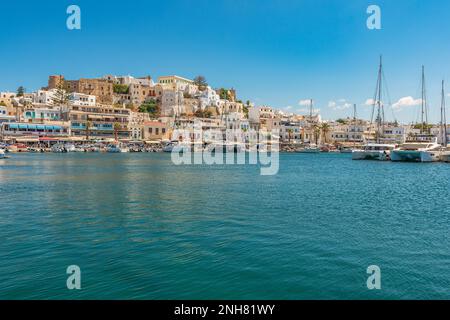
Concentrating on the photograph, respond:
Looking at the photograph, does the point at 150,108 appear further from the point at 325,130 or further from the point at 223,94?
the point at 325,130

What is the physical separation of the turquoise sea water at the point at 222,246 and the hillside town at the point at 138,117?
96982 millimetres

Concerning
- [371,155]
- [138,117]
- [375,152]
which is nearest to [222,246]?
[375,152]

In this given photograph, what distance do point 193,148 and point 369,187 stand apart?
91754 mm

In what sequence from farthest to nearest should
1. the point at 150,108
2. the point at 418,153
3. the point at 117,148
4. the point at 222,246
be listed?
the point at 150,108, the point at 117,148, the point at 418,153, the point at 222,246

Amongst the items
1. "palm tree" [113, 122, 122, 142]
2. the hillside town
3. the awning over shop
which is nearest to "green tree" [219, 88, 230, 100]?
the hillside town

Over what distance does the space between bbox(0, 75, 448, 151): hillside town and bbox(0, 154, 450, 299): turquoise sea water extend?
3818 inches

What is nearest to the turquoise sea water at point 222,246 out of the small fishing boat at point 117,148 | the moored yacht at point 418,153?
the moored yacht at point 418,153

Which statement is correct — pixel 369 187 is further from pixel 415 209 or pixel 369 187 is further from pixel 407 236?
pixel 407 236

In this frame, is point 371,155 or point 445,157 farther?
point 371,155

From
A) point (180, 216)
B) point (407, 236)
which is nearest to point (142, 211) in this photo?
point (180, 216)

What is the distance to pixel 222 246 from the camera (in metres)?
15.0

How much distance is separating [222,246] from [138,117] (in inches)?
5083

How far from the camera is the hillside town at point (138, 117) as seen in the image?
11612 centimetres

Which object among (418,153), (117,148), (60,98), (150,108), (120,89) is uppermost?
(120,89)
